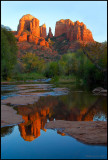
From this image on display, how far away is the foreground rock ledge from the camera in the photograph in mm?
6002

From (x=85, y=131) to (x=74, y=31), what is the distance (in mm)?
133719

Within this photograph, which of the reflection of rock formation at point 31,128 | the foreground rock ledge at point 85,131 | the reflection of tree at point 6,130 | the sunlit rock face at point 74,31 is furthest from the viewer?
the sunlit rock face at point 74,31

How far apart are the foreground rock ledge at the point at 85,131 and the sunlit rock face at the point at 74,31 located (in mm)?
127059

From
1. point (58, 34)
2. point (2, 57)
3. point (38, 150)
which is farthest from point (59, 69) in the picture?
point (58, 34)

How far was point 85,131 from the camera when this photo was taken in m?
6.83

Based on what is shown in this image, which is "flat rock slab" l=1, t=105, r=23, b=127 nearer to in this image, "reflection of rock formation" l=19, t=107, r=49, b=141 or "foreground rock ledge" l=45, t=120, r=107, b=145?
"reflection of rock formation" l=19, t=107, r=49, b=141

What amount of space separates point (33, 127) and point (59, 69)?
55337 mm

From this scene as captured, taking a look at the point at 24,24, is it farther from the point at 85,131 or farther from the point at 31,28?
the point at 85,131

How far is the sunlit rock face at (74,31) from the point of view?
13200cm

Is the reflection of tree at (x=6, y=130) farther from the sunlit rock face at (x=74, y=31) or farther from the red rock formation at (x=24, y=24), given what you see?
the red rock formation at (x=24, y=24)

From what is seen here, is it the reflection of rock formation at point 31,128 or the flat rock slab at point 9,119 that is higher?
the flat rock slab at point 9,119

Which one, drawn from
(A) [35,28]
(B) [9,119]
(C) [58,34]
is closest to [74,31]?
(C) [58,34]

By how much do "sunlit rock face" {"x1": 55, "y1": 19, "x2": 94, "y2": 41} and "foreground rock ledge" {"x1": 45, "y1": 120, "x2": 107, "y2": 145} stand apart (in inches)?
5002

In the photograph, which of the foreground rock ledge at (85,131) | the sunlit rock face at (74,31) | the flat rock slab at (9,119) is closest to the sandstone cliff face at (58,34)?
the sunlit rock face at (74,31)
